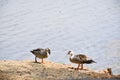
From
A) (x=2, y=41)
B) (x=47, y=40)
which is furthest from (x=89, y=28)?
(x=2, y=41)

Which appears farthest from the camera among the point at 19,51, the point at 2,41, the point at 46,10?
the point at 46,10

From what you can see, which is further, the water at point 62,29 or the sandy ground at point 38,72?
the water at point 62,29

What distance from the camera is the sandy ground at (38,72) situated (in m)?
10.8

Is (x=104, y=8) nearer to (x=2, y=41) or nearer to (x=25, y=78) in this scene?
(x=2, y=41)

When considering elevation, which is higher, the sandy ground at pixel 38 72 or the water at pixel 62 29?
the water at pixel 62 29

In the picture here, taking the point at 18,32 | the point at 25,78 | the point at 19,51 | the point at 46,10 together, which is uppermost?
the point at 46,10

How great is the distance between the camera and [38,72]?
11.4m

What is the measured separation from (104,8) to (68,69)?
1371 centimetres

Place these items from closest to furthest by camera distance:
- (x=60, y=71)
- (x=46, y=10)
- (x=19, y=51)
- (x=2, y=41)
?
(x=60, y=71) → (x=19, y=51) → (x=2, y=41) → (x=46, y=10)

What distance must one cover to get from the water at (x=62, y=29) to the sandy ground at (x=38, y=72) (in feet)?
8.63

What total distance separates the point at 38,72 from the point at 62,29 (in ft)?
28.6

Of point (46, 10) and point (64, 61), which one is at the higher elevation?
point (46, 10)

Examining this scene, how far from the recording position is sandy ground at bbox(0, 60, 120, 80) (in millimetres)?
10828

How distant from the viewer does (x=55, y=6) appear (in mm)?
26203
